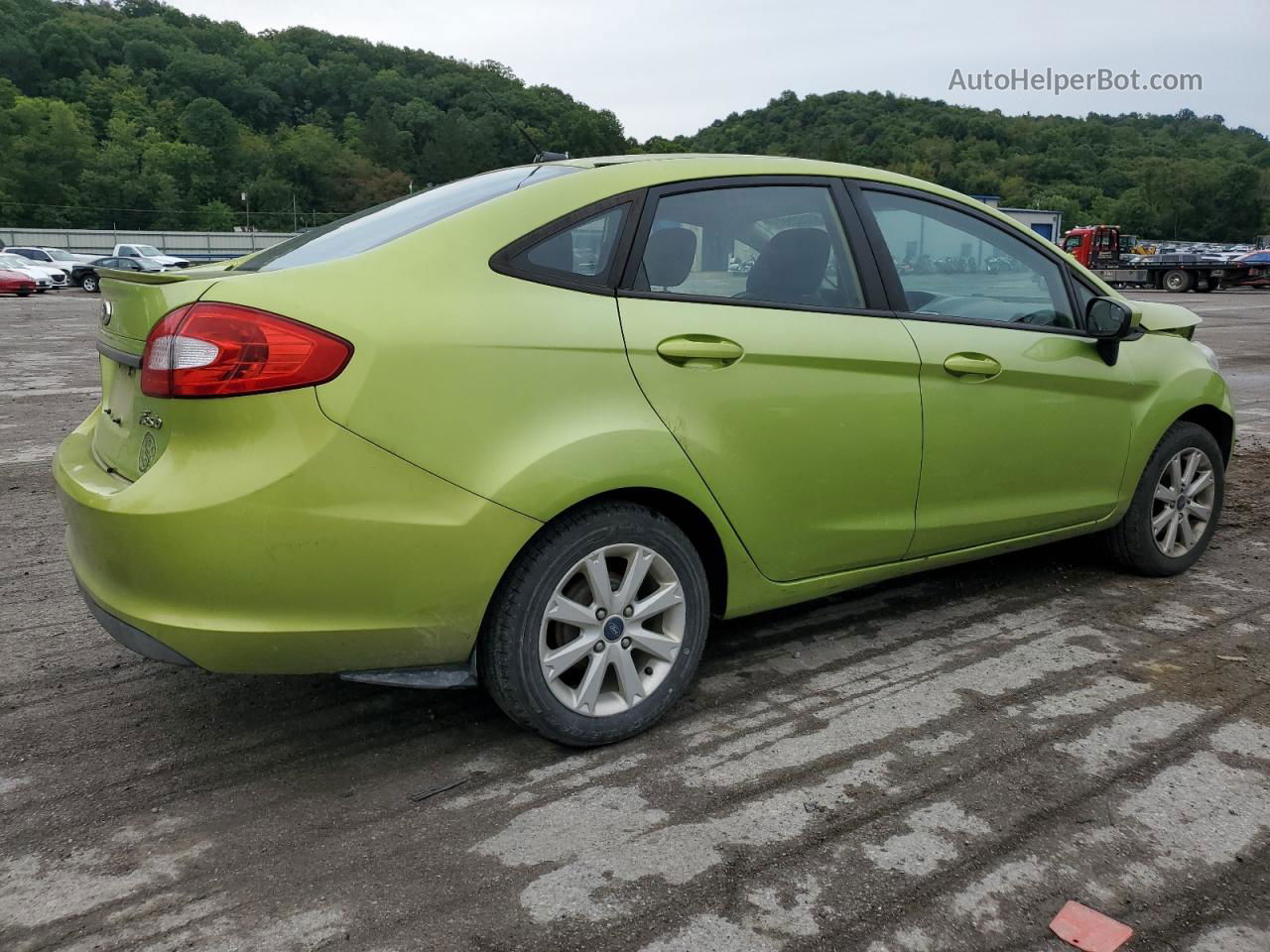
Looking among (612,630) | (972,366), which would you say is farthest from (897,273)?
(612,630)

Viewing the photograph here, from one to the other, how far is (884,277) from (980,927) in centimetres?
201

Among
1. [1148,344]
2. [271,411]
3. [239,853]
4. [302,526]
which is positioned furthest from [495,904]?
[1148,344]

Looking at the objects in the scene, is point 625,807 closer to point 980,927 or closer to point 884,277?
point 980,927

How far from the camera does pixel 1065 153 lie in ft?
281

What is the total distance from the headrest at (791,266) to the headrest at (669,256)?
23 centimetres

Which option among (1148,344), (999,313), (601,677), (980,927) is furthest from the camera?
(1148,344)

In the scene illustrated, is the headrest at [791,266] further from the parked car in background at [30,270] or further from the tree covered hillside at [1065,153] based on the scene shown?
the tree covered hillside at [1065,153]

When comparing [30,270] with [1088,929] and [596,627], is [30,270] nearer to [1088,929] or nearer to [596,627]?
[596,627]

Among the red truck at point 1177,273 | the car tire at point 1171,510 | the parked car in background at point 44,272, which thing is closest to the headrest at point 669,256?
the car tire at point 1171,510

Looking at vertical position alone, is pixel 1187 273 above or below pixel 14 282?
above

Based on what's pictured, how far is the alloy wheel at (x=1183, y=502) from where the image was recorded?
4.40m

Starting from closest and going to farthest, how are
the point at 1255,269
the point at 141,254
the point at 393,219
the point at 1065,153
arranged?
1. the point at 393,219
2. the point at 1255,269
3. the point at 141,254
4. the point at 1065,153

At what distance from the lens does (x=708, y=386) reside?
2.90 metres

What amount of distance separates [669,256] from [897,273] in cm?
91
